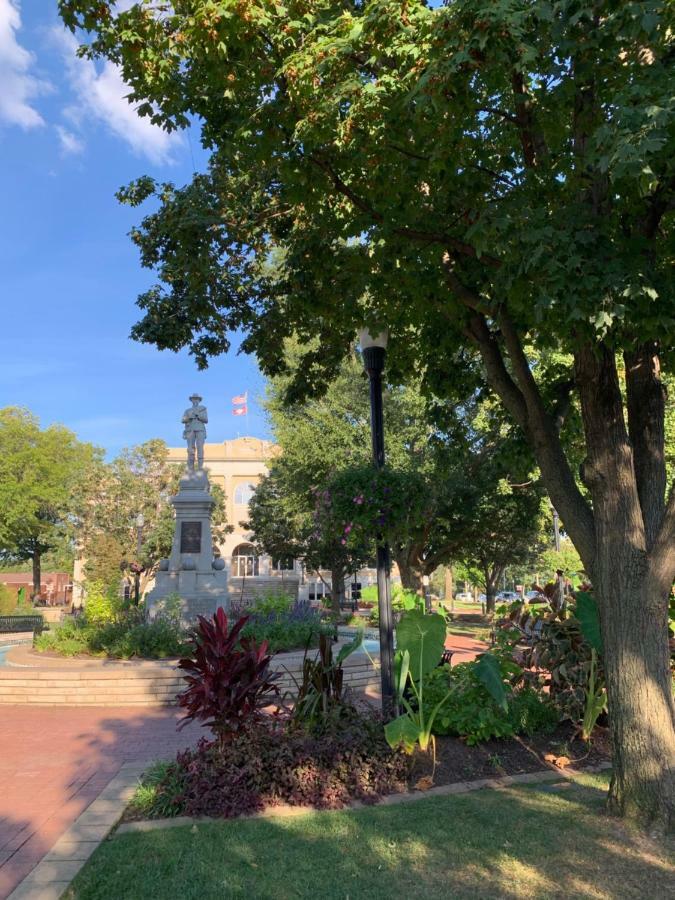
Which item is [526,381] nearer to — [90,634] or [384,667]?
[384,667]

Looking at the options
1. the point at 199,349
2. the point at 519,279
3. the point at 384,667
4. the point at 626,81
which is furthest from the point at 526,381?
the point at 199,349

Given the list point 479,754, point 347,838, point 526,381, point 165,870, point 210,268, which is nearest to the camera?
point 165,870

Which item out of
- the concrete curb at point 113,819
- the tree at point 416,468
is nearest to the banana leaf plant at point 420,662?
the concrete curb at point 113,819

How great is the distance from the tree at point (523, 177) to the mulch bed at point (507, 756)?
135cm

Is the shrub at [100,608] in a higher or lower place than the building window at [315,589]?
higher

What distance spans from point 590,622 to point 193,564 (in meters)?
11.0

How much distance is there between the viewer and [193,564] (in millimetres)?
15242

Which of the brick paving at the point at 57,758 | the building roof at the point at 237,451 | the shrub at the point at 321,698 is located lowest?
the brick paving at the point at 57,758

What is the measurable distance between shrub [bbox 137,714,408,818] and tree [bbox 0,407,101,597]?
37005mm

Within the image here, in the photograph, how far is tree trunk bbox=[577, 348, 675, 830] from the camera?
4.27 meters

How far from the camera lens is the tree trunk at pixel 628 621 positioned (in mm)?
4273

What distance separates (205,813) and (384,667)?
2132 mm

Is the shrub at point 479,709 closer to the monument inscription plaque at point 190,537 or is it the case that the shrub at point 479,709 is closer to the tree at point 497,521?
the monument inscription plaque at point 190,537

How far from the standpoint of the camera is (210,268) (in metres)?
7.67
